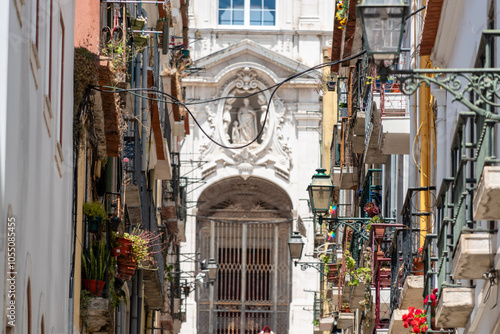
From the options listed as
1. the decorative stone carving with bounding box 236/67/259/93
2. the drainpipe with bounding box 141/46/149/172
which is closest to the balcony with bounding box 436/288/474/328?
the drainpipe with bounding box 141/46/149/172

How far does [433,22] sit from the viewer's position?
15406 millimetres

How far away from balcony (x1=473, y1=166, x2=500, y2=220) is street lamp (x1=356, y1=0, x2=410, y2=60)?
1.12 meters

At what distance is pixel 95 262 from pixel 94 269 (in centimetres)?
11

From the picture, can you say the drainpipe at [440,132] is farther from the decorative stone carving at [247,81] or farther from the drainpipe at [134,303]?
the decorative stone carving at [247,81]

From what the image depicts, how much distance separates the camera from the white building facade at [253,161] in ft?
153

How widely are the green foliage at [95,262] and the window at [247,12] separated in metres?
31.0

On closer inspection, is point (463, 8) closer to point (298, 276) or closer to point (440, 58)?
point (440, 58)

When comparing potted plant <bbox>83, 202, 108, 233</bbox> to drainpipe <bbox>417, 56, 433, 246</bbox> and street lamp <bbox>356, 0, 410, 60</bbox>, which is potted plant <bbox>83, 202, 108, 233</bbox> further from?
→ street lamp <bbox>356, 0, 410, 60</bbox>

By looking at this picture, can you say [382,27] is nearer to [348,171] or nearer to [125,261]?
[125,261]

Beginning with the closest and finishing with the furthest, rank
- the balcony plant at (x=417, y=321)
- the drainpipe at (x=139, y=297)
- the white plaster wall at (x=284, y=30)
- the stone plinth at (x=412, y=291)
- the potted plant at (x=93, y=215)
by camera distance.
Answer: the balcony plant at (x=417, y=321) → the stone plinth at (x=412, y=291) → the potted plant at (x=93, y=215) → the drainpipe at (x=139, y=297) → the white plaster wall at (x=284, y=30)

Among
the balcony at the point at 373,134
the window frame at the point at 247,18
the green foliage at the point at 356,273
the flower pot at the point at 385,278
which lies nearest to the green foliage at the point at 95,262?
the balcony at the point at 373,134

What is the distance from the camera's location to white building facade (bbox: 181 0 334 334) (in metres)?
46.7

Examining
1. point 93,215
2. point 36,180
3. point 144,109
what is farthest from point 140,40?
point 36,180

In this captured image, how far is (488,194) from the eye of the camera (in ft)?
34.0
